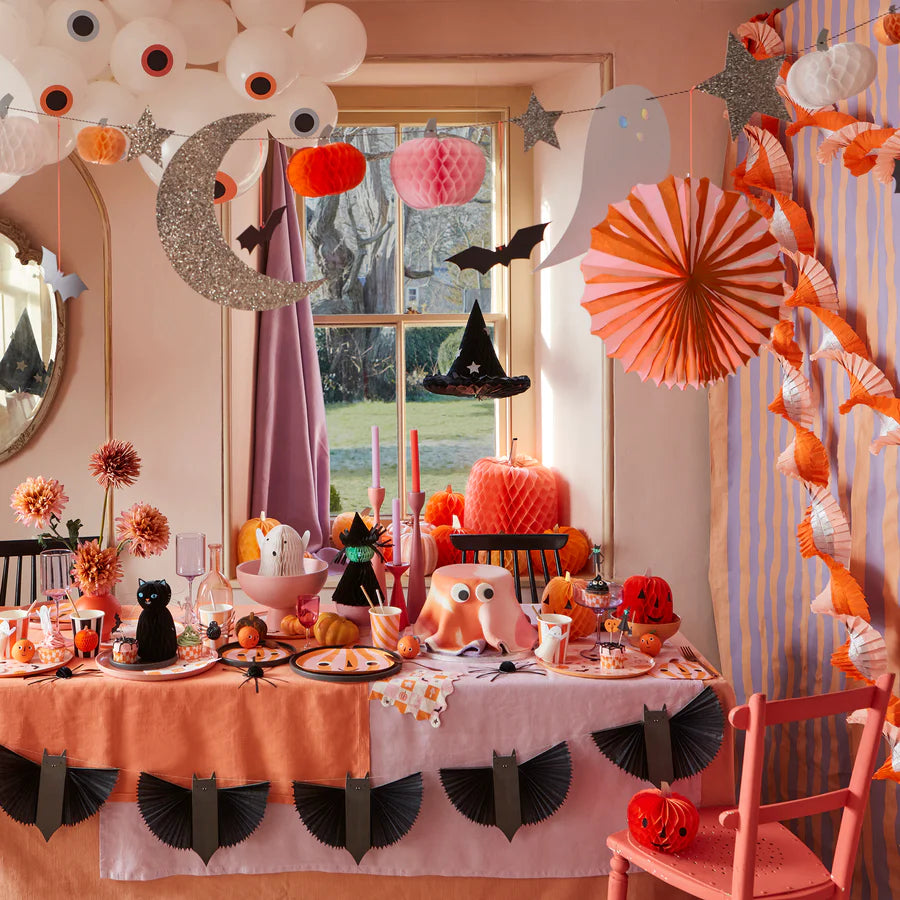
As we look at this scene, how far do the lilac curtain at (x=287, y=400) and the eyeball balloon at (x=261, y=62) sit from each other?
1.02m

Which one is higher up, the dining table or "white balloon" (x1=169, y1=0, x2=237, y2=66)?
"white balloon" (x1=169, y1=0, x2=237, y2=66)

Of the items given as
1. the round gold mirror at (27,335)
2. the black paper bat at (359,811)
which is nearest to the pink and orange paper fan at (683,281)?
the black paper bat at (359,811)

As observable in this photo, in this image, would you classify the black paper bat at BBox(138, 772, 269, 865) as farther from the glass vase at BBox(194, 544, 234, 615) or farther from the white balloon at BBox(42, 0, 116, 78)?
the white balloon at BBox(42, 0, 116, 78)

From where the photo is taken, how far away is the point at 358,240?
337cm

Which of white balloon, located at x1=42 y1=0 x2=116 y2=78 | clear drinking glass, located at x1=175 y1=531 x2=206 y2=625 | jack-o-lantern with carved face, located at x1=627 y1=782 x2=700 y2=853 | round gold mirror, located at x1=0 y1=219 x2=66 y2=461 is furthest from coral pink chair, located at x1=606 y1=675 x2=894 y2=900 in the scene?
round gold mirror, located at x1=0 y1=219 x2=66 y2=461

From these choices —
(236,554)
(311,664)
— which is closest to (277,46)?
(311,664)

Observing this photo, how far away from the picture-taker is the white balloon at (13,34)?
6.55 ft

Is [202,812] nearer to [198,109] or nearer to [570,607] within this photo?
[570,607]

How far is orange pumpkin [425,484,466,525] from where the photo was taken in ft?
10.6

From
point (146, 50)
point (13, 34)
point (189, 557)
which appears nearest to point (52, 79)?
point (13, 34)

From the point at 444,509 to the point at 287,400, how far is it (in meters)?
0.70

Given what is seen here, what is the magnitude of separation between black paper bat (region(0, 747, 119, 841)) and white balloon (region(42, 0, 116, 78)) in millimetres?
1592

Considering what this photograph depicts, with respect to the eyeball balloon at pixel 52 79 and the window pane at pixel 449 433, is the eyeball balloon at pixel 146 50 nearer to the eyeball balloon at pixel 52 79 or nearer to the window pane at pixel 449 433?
the eyeball balloon at pixel 52 79

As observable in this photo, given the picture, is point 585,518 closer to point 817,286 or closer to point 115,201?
point 817,286
